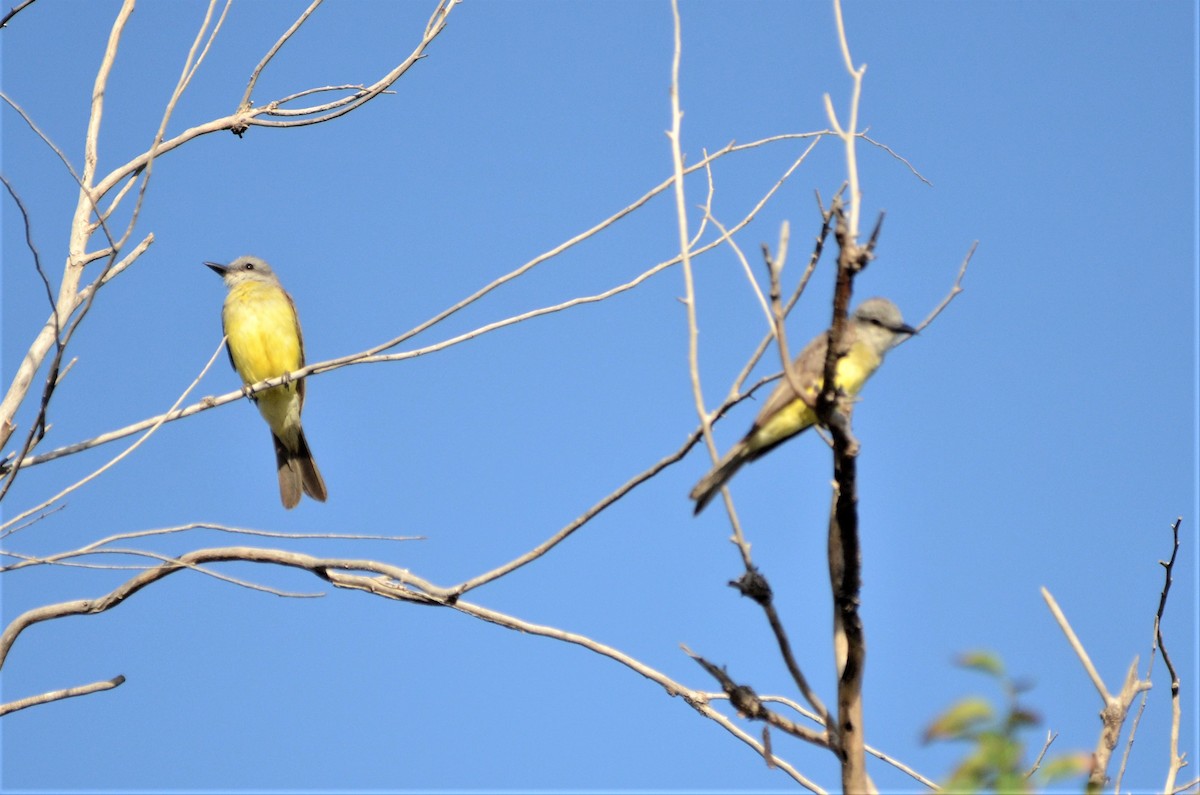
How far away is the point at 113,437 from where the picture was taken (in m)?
4.68

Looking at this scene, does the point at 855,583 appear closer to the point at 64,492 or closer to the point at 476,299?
the point at 476,299

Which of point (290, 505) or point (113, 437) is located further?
point (290, 505)

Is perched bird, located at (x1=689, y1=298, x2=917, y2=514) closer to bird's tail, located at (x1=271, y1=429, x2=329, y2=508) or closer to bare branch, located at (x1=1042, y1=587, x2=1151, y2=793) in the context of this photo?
bare branch, located at (x1=1042, y1=587, x2=1151, y2=793)

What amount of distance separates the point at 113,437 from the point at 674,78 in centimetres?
253

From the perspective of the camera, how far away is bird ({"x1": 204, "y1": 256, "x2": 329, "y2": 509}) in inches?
416

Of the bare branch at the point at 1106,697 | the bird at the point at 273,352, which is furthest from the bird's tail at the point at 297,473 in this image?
the bare branch at the point at 1106,697

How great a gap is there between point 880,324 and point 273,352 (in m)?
6.45

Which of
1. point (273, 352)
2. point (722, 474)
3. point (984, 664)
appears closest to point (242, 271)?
point (273, 352)

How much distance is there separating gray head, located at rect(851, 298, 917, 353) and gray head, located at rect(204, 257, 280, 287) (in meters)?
6.94

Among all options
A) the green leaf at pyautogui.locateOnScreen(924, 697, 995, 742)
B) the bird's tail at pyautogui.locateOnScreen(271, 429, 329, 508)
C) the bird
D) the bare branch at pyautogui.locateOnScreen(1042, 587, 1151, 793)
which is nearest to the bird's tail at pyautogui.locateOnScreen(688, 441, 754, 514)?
the bare branch at pyautogui.locateOnScreen(1042, 587, 1151, 793)

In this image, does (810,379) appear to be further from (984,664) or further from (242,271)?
(242,271)

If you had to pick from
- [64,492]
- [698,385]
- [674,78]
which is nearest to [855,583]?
[698,385]

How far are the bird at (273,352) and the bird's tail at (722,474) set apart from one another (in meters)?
6.71

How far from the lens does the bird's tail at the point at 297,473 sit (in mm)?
11156
